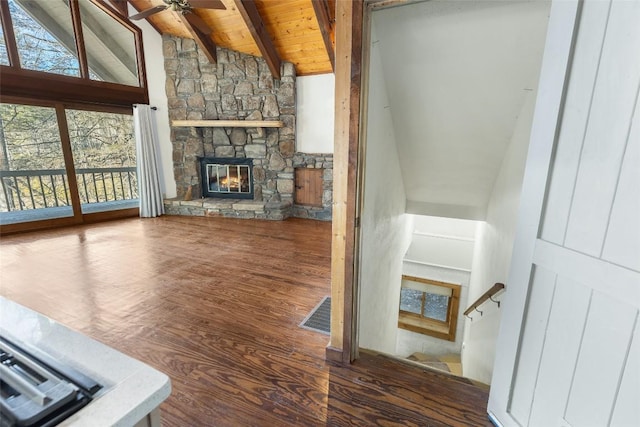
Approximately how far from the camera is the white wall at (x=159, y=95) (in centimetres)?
525

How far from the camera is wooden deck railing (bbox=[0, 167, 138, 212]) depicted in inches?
167

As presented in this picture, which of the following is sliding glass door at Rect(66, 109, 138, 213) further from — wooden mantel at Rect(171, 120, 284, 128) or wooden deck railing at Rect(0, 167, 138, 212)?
wooden mantel at Rect(171, 120, 284, 128)

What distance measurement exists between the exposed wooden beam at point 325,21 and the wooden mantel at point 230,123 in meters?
1.45

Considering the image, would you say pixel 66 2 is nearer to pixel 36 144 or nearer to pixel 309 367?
pixel 36 144

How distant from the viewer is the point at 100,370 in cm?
59

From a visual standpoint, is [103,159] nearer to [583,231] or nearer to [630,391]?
[583,231]

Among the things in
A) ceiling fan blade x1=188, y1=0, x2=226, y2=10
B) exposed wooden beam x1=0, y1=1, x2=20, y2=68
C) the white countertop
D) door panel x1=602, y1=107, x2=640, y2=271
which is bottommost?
the white countertop

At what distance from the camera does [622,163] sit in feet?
2.83

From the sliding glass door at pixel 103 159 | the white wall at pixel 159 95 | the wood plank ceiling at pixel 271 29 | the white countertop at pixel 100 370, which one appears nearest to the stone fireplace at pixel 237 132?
the white wall at pixel 159 95

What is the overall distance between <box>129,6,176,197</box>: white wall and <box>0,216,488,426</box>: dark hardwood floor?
1.81m

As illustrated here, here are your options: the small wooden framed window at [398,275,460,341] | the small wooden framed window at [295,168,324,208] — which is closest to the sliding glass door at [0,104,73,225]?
the small wooden framed window at [295,168,324,208]

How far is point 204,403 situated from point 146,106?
17.3 ft

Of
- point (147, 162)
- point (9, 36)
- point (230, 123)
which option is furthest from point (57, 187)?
point (230, 123)

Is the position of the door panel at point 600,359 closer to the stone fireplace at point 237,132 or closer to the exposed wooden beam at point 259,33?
the stone fireplace at point 237,132
